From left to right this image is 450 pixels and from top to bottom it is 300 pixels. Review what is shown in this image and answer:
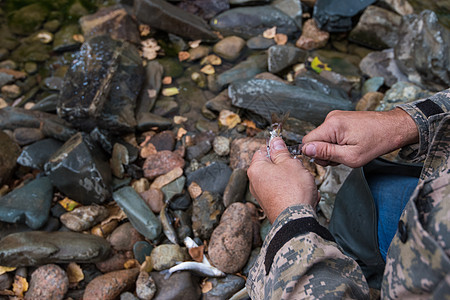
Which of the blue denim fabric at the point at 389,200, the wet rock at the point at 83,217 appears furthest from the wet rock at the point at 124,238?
the blue denim fabric at the point at 389,200

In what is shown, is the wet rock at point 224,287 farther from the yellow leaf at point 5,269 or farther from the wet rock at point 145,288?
the yellow leaf at point 5,269

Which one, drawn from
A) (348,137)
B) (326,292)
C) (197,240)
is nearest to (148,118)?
(197,240)

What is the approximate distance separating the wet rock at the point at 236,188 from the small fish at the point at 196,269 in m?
0.57

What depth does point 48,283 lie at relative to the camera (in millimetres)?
2588

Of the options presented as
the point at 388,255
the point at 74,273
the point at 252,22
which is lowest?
the point at 74,273

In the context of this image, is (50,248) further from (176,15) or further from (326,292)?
(176,15)

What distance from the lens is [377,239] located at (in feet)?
6.13

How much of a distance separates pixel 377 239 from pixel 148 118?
2.66m

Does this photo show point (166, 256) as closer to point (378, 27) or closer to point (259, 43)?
point (259, 43)

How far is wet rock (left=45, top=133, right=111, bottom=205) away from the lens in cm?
304

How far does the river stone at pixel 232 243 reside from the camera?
260 centimetres

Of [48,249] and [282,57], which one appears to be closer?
[48,249]

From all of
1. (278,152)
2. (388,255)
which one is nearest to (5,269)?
(278,152)

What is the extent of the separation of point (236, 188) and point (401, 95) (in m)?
1.96
